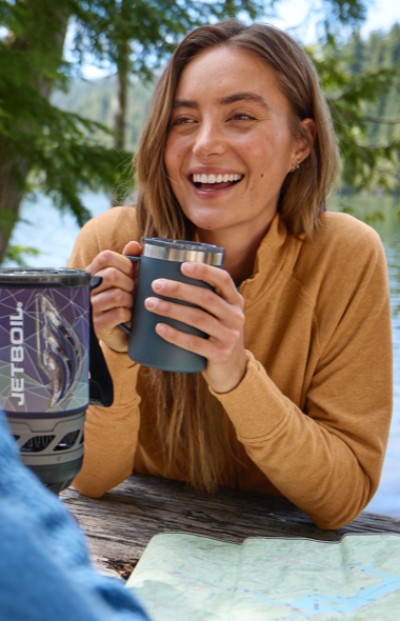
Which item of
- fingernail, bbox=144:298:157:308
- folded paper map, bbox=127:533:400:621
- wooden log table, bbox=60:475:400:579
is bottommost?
wooden log table, bbox=60:475:400:579

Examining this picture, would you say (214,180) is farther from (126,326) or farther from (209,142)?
(126,326)

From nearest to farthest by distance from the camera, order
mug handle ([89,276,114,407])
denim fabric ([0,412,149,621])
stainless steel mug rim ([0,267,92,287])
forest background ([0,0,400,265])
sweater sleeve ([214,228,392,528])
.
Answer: denim fabric ([0,412,149,621]) → stainless steel mug rim ([0,267,92,287]) → mug handle ([89,276,114,407]) → sweater sleeve ([214,228,392,528]) → forest background ([0,0,400,265])

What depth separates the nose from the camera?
4.90 ft

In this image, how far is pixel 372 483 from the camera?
1467mm

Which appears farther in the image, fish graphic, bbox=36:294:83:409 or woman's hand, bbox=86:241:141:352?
woman's hand, bbox=86:241:141:352

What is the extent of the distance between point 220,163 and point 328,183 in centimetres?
36

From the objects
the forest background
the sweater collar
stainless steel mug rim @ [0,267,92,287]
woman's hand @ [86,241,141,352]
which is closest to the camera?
stainless steel mug rim @ [0,267,92,287]

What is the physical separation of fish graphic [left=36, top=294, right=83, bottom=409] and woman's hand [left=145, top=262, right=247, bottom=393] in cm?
19

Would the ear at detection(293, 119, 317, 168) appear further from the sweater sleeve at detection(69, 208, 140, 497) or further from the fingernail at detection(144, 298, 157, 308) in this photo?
the fingernail at detection(144, 298, 157, 308)

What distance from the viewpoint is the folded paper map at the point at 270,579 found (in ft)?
2.86

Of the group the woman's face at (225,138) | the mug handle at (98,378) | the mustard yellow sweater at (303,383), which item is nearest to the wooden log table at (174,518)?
the mustard yellow sweater at (303,383)

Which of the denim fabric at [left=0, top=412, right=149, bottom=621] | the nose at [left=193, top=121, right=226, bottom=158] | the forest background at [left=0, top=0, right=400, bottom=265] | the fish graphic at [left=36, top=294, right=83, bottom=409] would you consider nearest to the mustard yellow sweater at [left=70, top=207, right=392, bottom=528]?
the nose at [left=193, top=121, right=226, bottom=158]

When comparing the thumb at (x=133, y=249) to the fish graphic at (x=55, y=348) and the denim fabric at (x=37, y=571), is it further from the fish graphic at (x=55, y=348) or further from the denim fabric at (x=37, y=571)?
the denim fabric at (x=37, y=571)

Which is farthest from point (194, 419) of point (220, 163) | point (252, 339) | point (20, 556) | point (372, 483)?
point (20, 556)
